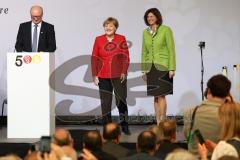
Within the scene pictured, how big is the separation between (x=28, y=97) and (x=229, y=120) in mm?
3092

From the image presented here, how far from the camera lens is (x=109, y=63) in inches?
254

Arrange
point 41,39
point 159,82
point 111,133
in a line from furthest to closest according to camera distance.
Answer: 1. point 159,82
2. point 41,39
3. point 111,133

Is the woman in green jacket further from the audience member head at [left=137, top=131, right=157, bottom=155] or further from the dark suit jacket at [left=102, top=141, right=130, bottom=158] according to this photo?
the audience member head at [left=137, top=131, right=157, bottom=155]

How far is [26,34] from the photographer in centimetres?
648

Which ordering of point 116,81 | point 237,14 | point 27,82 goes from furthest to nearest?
point 237,14
point 116,81
point 27,82

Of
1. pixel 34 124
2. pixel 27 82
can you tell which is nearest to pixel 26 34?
pixel 27 82

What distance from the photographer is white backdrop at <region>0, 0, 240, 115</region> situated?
8117 mm

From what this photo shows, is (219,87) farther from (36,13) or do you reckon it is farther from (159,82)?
(36,13)

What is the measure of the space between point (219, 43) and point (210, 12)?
0.50m

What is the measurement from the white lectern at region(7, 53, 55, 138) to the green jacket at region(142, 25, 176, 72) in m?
1.24

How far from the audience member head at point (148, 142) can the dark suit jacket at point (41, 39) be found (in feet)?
9.42

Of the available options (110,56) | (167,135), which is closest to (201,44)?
(110,56)

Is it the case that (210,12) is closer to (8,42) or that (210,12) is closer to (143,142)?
(8,42)

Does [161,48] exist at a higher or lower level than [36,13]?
lower
